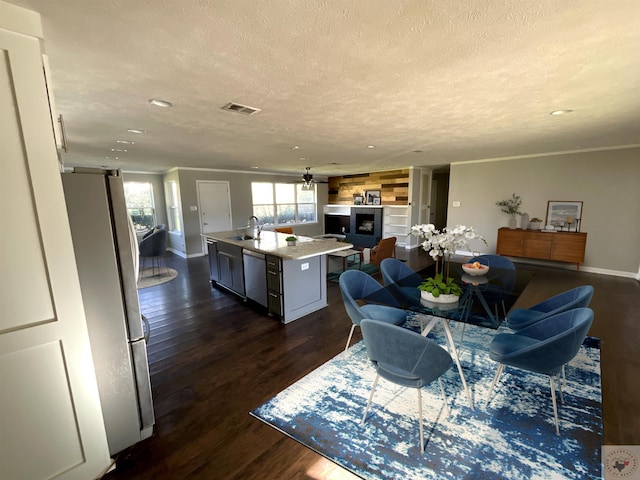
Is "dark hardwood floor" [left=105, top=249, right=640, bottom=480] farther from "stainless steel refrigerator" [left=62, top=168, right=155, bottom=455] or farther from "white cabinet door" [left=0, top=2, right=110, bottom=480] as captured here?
"white cabinet door" [left=0, top=2, right=110, bottom=480]

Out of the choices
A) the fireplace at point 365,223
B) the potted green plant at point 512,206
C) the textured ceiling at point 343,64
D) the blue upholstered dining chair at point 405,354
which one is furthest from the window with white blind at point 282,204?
the blue upholstered dining chair at point 405,354

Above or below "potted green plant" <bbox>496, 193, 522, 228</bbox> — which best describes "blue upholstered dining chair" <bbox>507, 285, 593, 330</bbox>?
below

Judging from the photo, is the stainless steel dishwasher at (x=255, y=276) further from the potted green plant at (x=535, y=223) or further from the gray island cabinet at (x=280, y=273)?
the potted green plant at (x=535, y=223)

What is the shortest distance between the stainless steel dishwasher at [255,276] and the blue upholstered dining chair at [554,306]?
8.80 ft

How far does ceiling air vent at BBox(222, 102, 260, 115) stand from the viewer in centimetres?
242

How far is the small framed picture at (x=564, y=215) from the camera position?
5359 mm

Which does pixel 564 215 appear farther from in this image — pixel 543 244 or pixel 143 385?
pixel 143 385

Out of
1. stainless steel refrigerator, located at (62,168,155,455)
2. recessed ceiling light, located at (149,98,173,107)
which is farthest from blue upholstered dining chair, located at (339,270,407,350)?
recessed ceiling light, located at (149,98,173,107)

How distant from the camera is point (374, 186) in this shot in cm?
873

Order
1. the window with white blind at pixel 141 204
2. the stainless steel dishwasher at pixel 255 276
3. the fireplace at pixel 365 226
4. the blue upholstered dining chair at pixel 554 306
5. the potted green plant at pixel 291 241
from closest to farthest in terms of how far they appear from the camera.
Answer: the blue upholstered dining chair at pixel 554 306 → the stainless steel dishwasher at pixel 255 276 → the potted green plant at pixel 291 241 → the window with white blind at pixel 141 204 → the fireplace at pixel 365 226

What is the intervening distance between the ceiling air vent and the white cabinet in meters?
6.14

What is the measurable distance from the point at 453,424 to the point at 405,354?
2.50 ft

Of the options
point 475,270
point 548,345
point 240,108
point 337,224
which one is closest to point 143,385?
point 240,108

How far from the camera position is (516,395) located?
2.12m
